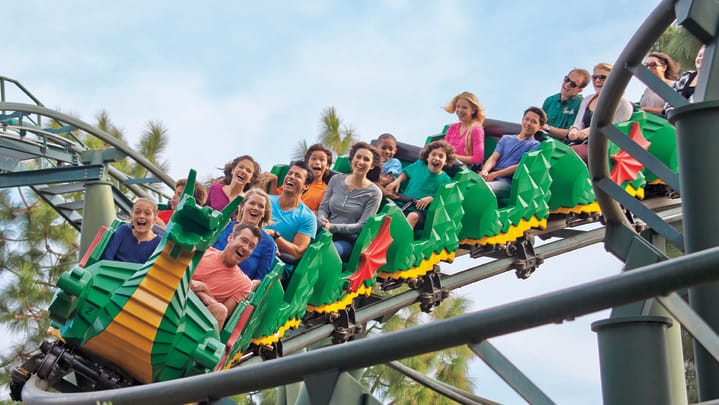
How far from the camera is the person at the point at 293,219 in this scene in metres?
4.46

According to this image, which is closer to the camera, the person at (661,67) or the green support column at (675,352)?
the green support column at (675,352)

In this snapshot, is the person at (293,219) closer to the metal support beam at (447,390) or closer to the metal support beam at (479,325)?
the metal support beam at (447,390)

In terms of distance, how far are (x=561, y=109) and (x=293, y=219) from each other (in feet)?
9.06

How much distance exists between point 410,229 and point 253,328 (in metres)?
1.43

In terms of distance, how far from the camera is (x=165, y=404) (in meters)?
1.63

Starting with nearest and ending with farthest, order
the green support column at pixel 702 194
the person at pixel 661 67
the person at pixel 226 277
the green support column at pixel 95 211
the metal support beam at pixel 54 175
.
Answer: the green support column at pixel 702 194, the person at pixel 226 277, the person at pixel 661 67, the green support column at pixel 95 211, the metal support beam at pixel 54 175

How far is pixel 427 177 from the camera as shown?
5.47m

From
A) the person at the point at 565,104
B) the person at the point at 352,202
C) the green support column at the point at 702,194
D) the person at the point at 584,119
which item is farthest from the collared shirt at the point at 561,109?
the green support column at the point at 702,194

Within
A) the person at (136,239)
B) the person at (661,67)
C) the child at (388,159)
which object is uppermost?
the person at (661,67)

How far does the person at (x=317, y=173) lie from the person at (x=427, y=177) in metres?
0.48

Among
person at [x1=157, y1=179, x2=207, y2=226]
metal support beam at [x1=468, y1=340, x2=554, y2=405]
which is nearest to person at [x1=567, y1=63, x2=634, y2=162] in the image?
person at [x1=157, y1=179, x2=207, y2=226]

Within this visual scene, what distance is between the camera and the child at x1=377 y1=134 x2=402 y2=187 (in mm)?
5730

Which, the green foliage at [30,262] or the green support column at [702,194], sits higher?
the green foliage at [30,262]

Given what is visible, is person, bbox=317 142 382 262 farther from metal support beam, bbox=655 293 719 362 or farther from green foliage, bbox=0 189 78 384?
green foliage, bbox=0 189 78 384
